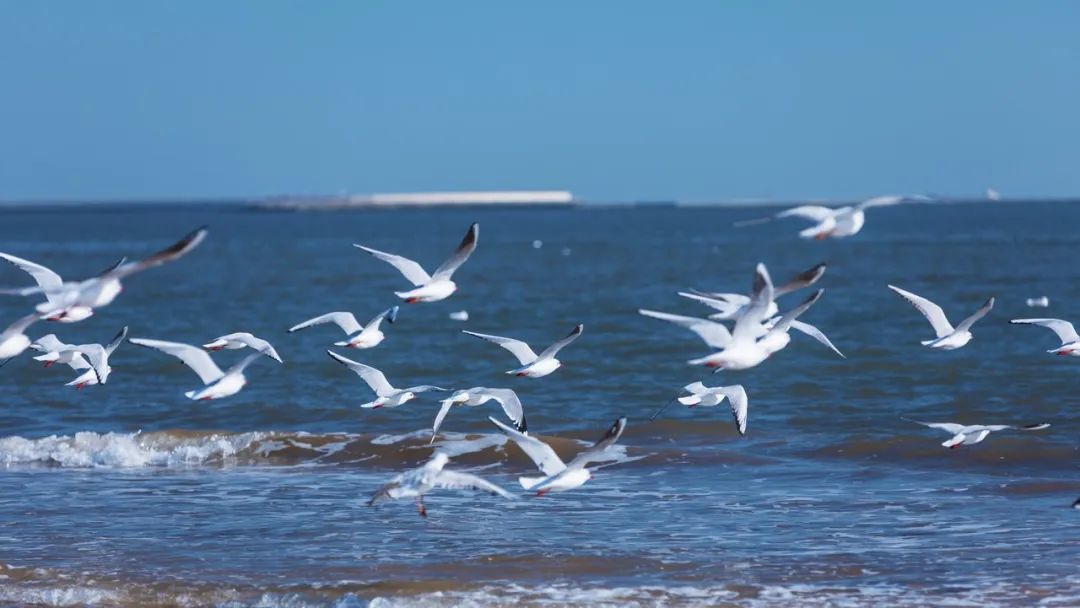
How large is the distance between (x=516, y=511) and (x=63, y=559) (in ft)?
15.6

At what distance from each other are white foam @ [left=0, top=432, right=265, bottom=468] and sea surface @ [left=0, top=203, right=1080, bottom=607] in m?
0.06

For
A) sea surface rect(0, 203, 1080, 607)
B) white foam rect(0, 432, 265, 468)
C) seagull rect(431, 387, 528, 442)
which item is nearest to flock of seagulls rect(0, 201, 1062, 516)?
seagull rect(431, 387, 528, 442)

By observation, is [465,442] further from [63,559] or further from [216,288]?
[216,288]

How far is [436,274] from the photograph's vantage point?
1584 centimetres

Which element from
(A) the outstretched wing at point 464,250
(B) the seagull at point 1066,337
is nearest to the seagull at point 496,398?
(A) the outstretched wing at point 464,250

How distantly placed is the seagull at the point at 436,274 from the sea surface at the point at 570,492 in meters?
2.43

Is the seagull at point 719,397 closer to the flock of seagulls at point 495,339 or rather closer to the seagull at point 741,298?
the flock of seagulls at point 495,339

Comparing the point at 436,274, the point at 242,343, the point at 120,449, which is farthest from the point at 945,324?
the point at 120,449

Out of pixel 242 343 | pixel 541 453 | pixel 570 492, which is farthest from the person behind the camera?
pixel 570 492

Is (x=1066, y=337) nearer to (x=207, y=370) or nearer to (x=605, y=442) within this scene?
(x=605, y=442)

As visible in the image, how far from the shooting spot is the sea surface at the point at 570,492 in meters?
13.9

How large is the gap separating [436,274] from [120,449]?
25.8ft

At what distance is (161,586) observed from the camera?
13.9 m

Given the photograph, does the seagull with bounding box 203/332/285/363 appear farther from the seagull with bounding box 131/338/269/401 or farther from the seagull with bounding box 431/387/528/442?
the seagull with bounding box 431/387/528/442
